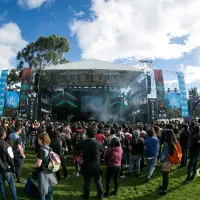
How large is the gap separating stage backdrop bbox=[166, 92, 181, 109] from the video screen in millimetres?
8574


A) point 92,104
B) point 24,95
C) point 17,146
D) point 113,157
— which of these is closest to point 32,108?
point 24,95

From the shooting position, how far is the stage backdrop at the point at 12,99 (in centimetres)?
1898

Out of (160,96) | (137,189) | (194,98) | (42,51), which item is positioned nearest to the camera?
(137,189)

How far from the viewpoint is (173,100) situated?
19047mm

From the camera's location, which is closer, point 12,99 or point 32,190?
point 32,190

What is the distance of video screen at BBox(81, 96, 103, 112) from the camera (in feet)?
82.2

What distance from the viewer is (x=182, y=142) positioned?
7.57 m

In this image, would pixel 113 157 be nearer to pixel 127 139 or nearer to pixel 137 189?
pixel 137 189

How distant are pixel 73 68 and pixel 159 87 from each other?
27.3ft

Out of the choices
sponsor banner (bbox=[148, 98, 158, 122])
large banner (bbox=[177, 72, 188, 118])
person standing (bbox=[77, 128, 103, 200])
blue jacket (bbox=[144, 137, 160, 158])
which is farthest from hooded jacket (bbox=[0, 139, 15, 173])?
large banner (bbox=[177, 72, 188, 118])

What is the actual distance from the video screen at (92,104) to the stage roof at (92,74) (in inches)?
69.2

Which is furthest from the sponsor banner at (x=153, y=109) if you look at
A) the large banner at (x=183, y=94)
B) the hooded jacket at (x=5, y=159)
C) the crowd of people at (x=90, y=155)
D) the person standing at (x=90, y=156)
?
the hooded jacket at (x=5, y=159)

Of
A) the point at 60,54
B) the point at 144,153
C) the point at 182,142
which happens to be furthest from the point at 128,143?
the point at 60,54

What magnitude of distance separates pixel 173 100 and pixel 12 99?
47.5 feet
